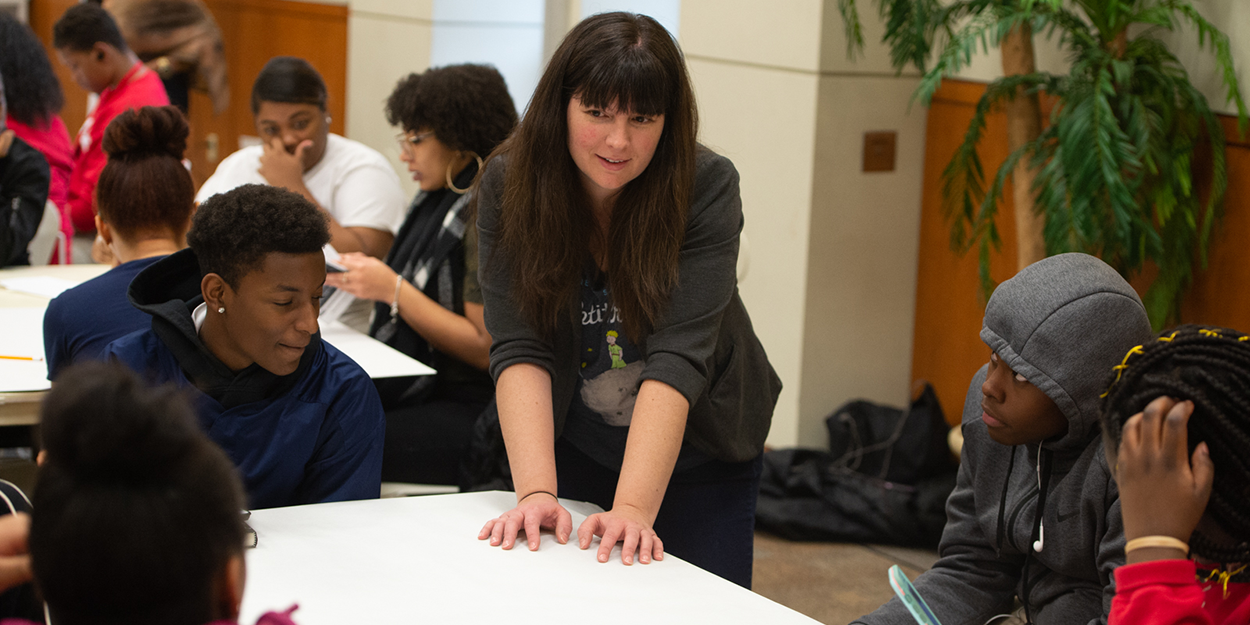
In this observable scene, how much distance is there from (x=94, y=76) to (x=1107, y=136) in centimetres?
333

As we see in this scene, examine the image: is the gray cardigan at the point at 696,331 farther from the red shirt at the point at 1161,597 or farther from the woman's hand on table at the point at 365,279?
the woman's hand on table at the point at 365,279

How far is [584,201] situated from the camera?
167 cm

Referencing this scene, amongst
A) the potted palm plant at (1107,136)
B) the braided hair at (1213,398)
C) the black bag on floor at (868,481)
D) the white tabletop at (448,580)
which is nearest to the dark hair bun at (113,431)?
the white tabletop at (448,580)

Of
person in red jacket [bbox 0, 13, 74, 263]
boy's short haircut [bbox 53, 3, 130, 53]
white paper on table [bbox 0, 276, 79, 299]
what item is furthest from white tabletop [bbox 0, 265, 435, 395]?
boy's short haircut [bbox 53, 3, 130, 53]

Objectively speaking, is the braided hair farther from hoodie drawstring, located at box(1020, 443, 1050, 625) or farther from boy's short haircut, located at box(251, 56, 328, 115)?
boy's short haircut, located at box(251, 56, 328, 115)

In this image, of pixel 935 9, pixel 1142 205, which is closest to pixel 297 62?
pixel 935 9

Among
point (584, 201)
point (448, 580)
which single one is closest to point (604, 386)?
point (584, 201)

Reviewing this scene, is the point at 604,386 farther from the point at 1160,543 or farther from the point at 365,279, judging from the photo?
the point at 365,279

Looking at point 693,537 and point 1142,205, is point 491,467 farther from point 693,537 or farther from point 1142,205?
point 1142,205

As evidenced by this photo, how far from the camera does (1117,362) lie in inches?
56.0

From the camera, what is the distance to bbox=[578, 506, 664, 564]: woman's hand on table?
145 centimetres

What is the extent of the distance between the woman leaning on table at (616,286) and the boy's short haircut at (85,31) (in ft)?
9.45

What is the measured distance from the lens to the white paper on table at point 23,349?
6.85 feet

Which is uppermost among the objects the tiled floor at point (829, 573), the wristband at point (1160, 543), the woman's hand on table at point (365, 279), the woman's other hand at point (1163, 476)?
the woman's hand on table at point (365, 279)
